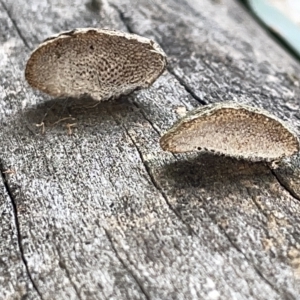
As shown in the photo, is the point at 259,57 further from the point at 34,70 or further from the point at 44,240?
the point at 44,240

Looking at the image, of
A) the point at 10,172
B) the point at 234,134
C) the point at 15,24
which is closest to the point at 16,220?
the point at 10,172

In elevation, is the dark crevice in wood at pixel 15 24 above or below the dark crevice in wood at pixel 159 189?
below

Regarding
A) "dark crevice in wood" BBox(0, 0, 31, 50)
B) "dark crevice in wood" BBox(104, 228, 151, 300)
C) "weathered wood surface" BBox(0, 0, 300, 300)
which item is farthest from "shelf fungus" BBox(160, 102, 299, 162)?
"dark crevice in wood" BBox(0, 0, 31, 50)

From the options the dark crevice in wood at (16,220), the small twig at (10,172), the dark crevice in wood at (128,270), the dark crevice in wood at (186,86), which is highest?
the dark crevice in wood at (186,86)

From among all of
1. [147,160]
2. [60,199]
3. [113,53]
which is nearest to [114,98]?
[113,53]

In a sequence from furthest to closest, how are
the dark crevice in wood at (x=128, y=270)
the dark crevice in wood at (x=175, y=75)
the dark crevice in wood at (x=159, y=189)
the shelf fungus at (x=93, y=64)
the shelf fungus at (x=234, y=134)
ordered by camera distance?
the dark crevice in wood at (x=175, y=75), the shelf fungus at (x=93, y=64), the shelf fungus at (x=234, y=134), the dark crevice in wood at (x=159, y=189), the dark crevice in wood at (x=128, y=270)

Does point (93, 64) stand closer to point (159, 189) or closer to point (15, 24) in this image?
point (159, 189)

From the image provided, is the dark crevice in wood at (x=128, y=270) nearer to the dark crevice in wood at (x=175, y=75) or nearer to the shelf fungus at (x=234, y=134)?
the shelf fungus at (x=234, y=134)

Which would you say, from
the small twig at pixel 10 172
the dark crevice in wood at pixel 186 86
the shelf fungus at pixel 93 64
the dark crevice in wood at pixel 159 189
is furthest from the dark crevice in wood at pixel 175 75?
the small twig at pixel 10 172
